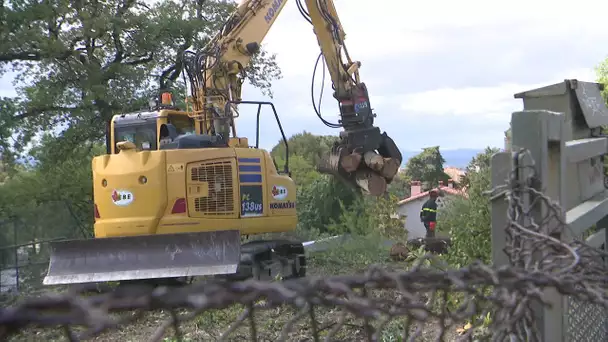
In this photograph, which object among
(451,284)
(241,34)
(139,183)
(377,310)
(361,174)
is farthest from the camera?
(361,174)

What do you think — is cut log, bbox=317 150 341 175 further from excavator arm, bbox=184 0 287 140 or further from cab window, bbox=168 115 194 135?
cab window, bbox=168 115 194 135

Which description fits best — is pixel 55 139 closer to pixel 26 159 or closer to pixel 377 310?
pixel 26 159

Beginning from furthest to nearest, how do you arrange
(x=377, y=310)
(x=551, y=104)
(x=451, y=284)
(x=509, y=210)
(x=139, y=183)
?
(x=139, y=183)
(x=551, y=104)
(x=509, y=210)
(x=451, y=284)
(x=377, y=310)

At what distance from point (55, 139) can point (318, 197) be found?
7.26 meters

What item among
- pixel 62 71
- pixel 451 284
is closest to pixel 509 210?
pixel 451 284

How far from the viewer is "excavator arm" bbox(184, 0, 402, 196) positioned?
Result: 10.4m

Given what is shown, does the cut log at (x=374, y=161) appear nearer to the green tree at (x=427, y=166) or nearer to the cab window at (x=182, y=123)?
the cab window at (x=182, y=123)

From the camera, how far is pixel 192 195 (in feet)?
30.4

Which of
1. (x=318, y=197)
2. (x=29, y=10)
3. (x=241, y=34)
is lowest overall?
(x=318, y=197)

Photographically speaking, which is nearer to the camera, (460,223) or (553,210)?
(553,210)

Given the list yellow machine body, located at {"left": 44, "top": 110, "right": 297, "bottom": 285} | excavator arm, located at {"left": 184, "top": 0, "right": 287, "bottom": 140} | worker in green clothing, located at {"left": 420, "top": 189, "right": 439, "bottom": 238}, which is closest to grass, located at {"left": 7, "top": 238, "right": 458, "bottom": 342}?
yellow machine body, located at {"left": 44, "top": 110, "right": 297, "bottom": 285}

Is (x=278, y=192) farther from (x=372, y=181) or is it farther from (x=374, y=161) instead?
(x=372, y=181)

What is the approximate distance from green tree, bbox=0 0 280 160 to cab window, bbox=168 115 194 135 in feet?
23.5

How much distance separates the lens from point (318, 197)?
19672 millimetres
